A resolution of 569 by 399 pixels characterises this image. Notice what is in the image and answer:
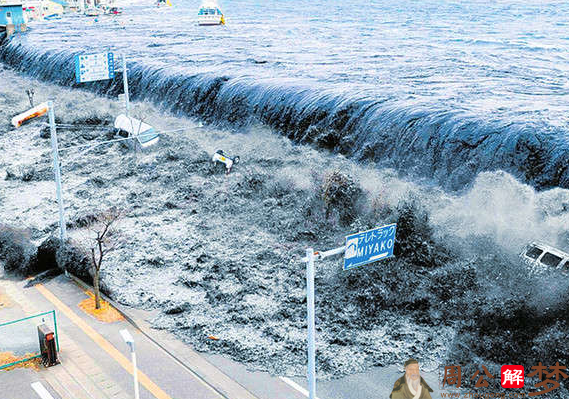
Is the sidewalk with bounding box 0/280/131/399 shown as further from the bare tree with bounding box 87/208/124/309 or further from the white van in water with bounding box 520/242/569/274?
the white van in water with bounding box 520/242/569/274

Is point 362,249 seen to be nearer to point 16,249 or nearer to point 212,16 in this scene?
→ point 16,249

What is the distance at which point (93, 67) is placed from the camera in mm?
32594

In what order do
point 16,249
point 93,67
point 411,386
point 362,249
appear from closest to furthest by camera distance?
point 411,386 < point 362,249 < point 16,249 < point 93,67

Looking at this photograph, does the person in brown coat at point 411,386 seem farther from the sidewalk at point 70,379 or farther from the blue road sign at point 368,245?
the sidewalk at point 70,379

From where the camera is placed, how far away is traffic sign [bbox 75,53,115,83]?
31844 mm

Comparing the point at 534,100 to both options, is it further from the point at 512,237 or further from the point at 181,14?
the point at 181,14

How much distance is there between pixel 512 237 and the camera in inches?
909

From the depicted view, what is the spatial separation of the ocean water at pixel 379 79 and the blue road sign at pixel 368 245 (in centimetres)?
1711

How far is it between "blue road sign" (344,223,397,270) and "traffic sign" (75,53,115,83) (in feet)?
79.7

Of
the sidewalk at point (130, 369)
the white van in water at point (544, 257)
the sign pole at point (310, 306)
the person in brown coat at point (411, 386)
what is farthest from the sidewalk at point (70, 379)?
the white van in water at point (544, 257)

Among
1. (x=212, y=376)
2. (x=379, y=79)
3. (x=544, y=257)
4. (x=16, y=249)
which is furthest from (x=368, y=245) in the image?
(x=379, y=79)

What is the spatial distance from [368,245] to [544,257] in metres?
11.5

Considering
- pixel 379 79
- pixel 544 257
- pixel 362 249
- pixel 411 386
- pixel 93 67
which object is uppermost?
pixel 93 67

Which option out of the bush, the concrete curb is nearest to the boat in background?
the bush
